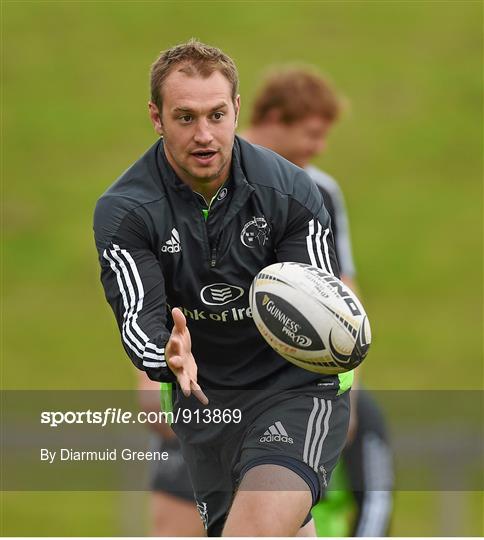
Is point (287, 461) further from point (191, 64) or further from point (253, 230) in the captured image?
point (191, 64)

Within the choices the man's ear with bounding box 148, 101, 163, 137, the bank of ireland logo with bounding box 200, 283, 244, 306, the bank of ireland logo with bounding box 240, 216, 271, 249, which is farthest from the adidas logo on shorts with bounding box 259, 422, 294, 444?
the man's ear with bounding box 148, 101, 163, 137

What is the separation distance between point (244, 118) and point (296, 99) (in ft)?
28.2

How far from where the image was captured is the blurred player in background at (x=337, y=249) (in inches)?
395

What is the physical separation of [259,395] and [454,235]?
A: 15.7 meters

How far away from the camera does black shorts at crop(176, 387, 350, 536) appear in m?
6.93

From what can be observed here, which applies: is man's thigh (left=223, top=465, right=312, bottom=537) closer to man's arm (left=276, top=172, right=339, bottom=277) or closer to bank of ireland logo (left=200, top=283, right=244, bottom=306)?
bank of ireland logo (left=200, top=283, right=244, bottom=306)

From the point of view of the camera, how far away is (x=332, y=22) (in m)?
27.1

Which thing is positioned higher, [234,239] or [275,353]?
[234,239]

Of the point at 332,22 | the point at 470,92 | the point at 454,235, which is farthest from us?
the point at 332,22

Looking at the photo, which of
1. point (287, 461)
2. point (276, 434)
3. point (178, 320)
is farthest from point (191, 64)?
point (287, 461)

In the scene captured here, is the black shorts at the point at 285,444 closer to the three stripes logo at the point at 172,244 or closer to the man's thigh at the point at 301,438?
the man's thigh at the point at 301,438

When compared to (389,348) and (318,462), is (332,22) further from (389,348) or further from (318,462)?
(318,462)

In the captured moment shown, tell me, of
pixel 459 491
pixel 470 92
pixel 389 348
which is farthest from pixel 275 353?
pixel 470 92

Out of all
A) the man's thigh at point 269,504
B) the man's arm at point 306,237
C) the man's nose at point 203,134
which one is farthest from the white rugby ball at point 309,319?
the man's nose at point 203,134
